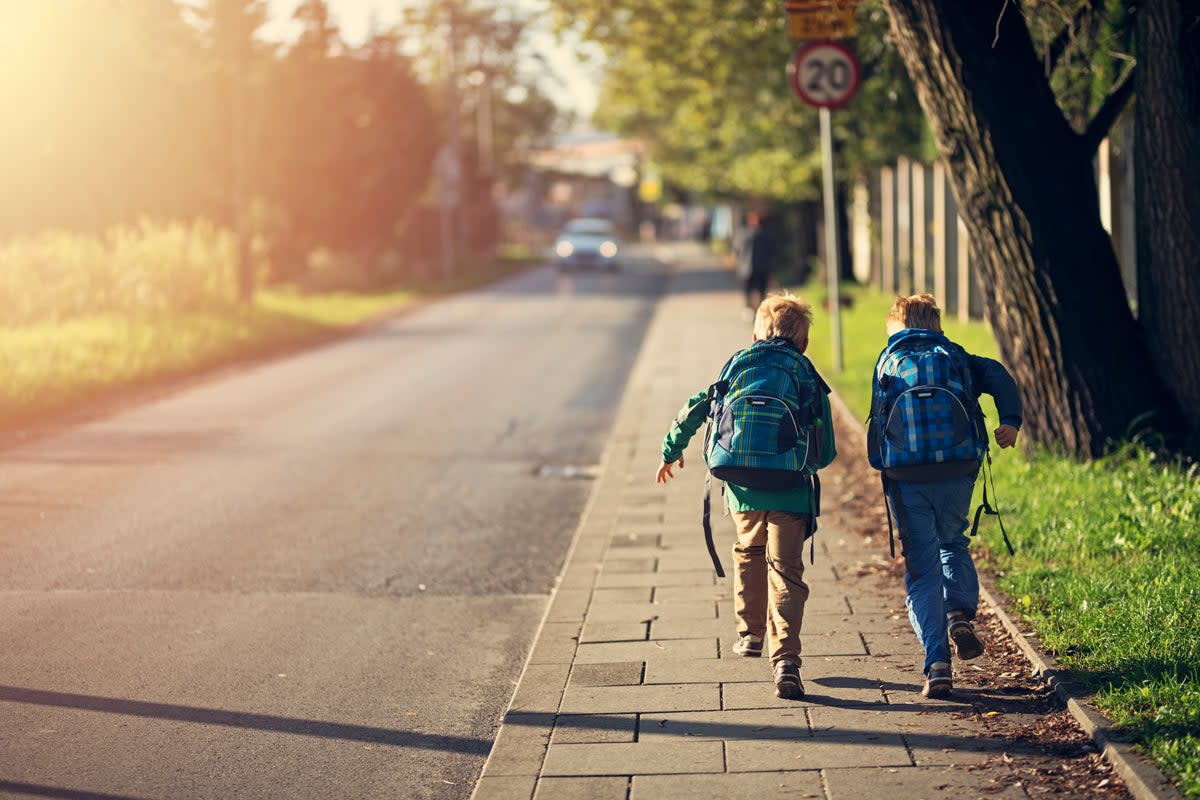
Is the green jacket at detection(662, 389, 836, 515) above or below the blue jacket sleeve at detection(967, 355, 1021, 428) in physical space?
below

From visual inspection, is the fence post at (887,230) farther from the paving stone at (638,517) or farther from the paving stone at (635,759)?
the paving stone at (635,759)

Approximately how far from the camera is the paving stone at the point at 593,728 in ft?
16.4

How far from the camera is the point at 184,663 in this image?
616 centimetres

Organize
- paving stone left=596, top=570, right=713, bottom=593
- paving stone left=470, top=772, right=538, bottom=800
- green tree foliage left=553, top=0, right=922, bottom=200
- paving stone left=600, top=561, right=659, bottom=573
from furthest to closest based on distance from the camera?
green tree foliage left=553, top=0, right=922, bottom=200 → paving stone left=600, top=561, right=659, bottom=573 → paving stone left=596, top=570, right=713, bottom=593 → paving stone left=470, top=772, right=538, bottom=800

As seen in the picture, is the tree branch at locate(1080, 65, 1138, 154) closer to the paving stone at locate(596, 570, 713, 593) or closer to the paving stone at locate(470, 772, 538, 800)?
the paving stone at locate(596, 570, 713, 593)

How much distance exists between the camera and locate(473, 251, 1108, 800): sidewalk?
4574 millimetres

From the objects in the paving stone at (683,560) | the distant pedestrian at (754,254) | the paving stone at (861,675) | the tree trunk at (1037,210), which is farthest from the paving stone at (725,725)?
the distant pedestrian at (754,254)

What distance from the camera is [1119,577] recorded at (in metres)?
6.45

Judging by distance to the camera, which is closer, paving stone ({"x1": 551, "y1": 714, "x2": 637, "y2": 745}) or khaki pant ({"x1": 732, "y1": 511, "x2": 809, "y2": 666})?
paving stone ({"x1": 551, "y1": 714, "x2": 637, "y2": 745})

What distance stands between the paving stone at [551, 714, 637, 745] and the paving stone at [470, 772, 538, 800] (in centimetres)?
33

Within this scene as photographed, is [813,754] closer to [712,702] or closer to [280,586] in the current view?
[712,702]

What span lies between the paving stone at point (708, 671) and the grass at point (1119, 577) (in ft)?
3.48

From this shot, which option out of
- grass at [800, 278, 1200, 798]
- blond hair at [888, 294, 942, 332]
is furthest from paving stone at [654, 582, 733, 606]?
blond hair at [888, 294, 942, 332]

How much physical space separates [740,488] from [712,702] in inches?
31.3
